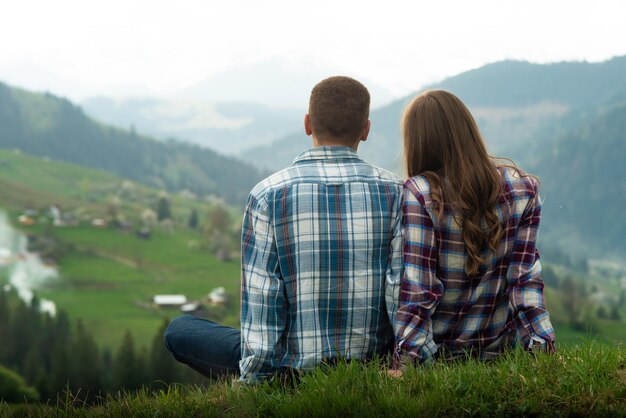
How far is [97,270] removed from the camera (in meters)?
128

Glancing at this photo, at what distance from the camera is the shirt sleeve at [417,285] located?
389 centimetres

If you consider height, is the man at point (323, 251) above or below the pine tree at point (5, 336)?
above

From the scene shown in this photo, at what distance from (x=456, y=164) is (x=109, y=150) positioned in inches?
7593

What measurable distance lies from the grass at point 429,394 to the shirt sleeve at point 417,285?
17 centimetres

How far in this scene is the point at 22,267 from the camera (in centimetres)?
14100

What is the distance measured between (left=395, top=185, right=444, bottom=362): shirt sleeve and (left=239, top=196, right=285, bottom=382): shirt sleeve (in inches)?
27.2

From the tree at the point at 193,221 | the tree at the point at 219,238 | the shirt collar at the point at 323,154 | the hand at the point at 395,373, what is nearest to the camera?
the hand at the point at 395,373

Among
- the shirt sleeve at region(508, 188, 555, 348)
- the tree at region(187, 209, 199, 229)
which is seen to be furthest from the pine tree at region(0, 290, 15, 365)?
the shirt sleeve at region(508, 188, 555, 348)

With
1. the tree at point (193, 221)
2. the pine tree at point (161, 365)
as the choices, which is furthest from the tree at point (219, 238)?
the pine tree at point (161, 365)

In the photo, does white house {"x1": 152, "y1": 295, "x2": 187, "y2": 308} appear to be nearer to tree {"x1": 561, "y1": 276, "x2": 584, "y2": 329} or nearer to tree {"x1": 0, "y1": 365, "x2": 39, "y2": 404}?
tree {"x1": 0, "y1": 365, "x2": 39, "y2": 404}

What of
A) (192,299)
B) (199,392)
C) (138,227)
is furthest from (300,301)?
(138,227)

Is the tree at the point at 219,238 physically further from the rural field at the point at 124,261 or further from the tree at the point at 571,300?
the tree at the point at 571,300

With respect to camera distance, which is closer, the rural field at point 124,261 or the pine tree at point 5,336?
the pine tree at point 5,336

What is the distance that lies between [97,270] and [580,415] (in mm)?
131505
